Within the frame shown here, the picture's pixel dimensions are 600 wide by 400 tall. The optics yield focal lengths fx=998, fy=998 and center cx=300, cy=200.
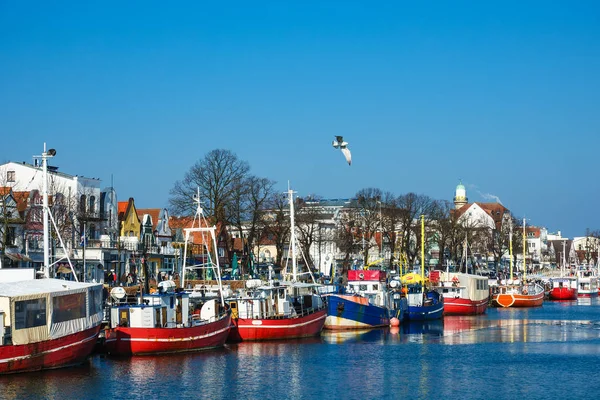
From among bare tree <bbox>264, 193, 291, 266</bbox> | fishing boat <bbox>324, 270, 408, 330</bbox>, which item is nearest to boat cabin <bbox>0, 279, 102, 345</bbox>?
fishing boat <bbox>324, 270, 408, 330</bbox>

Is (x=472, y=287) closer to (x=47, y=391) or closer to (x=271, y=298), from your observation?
(x=271, y=298)

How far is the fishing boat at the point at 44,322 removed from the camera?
1743 inches

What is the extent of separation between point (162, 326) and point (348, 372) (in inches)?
428

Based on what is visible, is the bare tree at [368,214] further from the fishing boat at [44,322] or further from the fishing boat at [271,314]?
the fishing boat at [44,322]

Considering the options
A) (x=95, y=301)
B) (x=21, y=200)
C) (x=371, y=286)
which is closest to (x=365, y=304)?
(x=371, y=286)

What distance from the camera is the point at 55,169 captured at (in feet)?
340

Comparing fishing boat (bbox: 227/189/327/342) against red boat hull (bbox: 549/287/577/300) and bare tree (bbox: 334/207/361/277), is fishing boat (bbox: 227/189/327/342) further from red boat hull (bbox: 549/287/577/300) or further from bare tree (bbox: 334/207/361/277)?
red boat hull (bbox: 549/287/577/300)

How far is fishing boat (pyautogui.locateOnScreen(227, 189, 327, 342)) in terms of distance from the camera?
61500 millimetres

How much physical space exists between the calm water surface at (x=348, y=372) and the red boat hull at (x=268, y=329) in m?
0.81

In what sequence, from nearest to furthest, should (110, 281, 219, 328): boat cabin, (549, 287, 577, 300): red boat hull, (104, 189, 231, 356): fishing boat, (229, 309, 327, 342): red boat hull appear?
(104, 189, 231, 356): fishing boat → (110, 281, 219, 328): boat cabin → (229, 309, 327, 342): red boat hull → (549, 287, 577, 300): red boat hull

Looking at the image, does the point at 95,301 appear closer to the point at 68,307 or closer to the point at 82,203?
the point at 68,307

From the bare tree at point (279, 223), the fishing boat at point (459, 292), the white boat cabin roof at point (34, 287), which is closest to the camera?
the white boat cabin roof at point (34, 287)

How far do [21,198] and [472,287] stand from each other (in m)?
45.1

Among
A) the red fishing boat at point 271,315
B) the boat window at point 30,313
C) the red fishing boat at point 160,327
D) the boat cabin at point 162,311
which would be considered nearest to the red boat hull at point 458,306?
the red fishing boat at point 271,315
